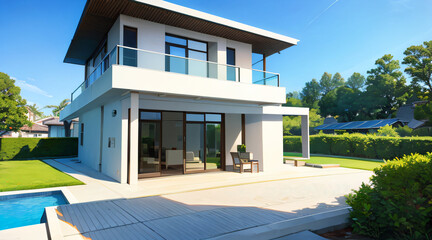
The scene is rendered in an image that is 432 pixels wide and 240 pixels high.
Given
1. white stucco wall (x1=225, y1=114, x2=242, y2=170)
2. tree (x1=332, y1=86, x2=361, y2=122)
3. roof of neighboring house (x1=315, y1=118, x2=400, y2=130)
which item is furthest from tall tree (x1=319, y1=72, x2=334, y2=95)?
white stucco wall (x1=225, y1=114, x2=242, y2=170)

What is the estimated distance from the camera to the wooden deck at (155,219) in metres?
4.17

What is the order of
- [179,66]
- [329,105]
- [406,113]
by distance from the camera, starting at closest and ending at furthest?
[179,66] < [406,113] < [329,105]

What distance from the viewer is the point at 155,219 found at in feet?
16.1

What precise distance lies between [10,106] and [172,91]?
916 inches

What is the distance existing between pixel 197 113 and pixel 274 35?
549 centimetres

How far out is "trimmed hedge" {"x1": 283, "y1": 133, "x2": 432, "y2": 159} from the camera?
52.9 ft

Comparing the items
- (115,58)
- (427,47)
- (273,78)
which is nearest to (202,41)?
(273,78)

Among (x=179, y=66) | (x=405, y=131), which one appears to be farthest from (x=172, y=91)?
(x=405, y=131)

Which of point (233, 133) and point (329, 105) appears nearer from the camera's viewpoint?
point (233, 133)

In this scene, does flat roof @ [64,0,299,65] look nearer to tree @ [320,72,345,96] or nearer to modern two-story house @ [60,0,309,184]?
modern two-story house @ [60,0,309,184]

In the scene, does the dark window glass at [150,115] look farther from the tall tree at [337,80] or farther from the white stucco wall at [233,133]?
the tall tree at [337,80]

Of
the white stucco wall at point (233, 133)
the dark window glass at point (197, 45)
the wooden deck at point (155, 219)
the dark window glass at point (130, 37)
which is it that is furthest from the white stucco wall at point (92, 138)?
the wooden deck at point (155, 219)

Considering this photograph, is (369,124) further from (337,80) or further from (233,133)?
(337,80)

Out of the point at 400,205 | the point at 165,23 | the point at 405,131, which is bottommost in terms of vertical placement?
the point at 400,205
